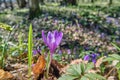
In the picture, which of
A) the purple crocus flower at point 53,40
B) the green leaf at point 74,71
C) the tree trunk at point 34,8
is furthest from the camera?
the tree trunk at point 34,8

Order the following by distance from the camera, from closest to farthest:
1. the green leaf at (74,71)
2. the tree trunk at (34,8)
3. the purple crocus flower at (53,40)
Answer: the green leaf at (74,71)
the purple crocus flower at (53,40)
the tree trunk at (34,8)

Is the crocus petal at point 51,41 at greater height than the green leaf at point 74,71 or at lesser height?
greater

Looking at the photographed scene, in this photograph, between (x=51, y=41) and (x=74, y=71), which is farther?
(x=51, y=41)

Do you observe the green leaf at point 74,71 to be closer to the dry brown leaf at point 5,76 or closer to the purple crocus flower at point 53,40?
the purple crocus flower at point 53,40

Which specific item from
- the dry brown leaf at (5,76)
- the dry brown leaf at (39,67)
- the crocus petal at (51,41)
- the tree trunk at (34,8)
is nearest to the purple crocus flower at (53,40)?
the crocus petal at (51,41)

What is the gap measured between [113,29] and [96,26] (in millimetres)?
743

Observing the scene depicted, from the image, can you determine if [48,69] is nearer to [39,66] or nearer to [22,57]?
[39,66]

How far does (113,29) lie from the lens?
15789 mm

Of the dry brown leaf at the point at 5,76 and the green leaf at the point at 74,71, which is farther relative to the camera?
the dry brown leaf at the point at 5,76

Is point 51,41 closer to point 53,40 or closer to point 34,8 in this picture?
point 53,40

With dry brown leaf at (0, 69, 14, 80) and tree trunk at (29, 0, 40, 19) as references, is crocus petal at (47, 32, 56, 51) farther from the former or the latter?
tree trunk at (29, 0, 40, 19)

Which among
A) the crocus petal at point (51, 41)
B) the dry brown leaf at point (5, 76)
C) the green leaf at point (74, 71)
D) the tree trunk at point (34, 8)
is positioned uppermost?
the crocus petal at point (51, 41)

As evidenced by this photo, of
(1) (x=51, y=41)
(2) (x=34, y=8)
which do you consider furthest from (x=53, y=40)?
(2) (x=34, y=8)

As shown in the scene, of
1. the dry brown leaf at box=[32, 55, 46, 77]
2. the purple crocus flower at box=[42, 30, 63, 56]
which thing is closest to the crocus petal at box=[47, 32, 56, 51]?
the purple crocus flower at box=[42, 30, 63, 56]
